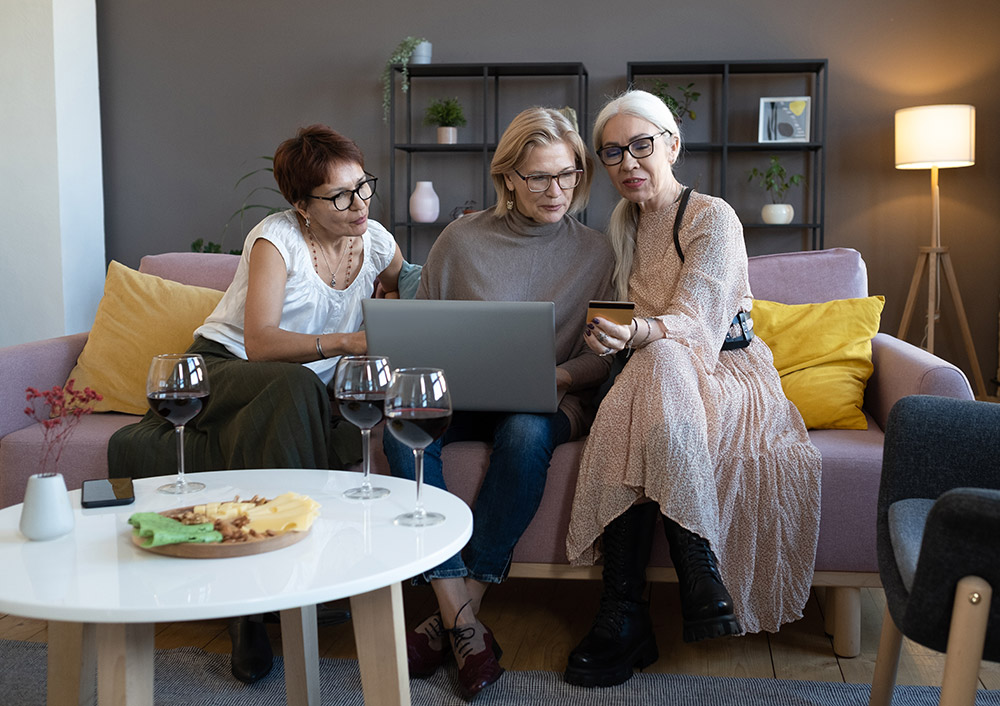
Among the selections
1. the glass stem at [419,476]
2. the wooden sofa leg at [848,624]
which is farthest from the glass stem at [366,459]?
the wooden sofa leg at [848,624]

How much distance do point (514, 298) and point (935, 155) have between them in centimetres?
283

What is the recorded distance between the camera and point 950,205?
4527mm

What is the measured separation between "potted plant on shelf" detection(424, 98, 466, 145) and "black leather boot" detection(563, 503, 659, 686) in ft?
10.5

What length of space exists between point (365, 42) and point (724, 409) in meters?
3.61

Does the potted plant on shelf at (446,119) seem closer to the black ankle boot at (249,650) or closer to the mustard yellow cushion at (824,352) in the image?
the mustard yellow cushion at (824,352)

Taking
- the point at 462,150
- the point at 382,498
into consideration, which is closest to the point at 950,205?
the point at 462,150

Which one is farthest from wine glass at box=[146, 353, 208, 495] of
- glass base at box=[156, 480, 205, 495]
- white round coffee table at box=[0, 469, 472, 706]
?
white round coffee table at box=[0, 469, 472, 706]

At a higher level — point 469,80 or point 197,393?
point 469,80

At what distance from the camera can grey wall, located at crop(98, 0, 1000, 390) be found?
14.8ft

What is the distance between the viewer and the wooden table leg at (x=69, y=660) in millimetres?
1365

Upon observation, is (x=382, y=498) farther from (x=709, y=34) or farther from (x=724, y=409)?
(x=709, y=34)

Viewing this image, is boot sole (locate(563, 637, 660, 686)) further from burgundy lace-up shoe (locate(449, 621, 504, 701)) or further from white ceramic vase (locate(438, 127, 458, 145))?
white ceramic vase (locate(438, 127, 458, 145))

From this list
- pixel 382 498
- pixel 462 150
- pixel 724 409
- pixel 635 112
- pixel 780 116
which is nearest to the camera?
pixel 382 498

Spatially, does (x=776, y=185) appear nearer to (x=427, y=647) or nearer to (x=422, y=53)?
(x=422, y=53)
